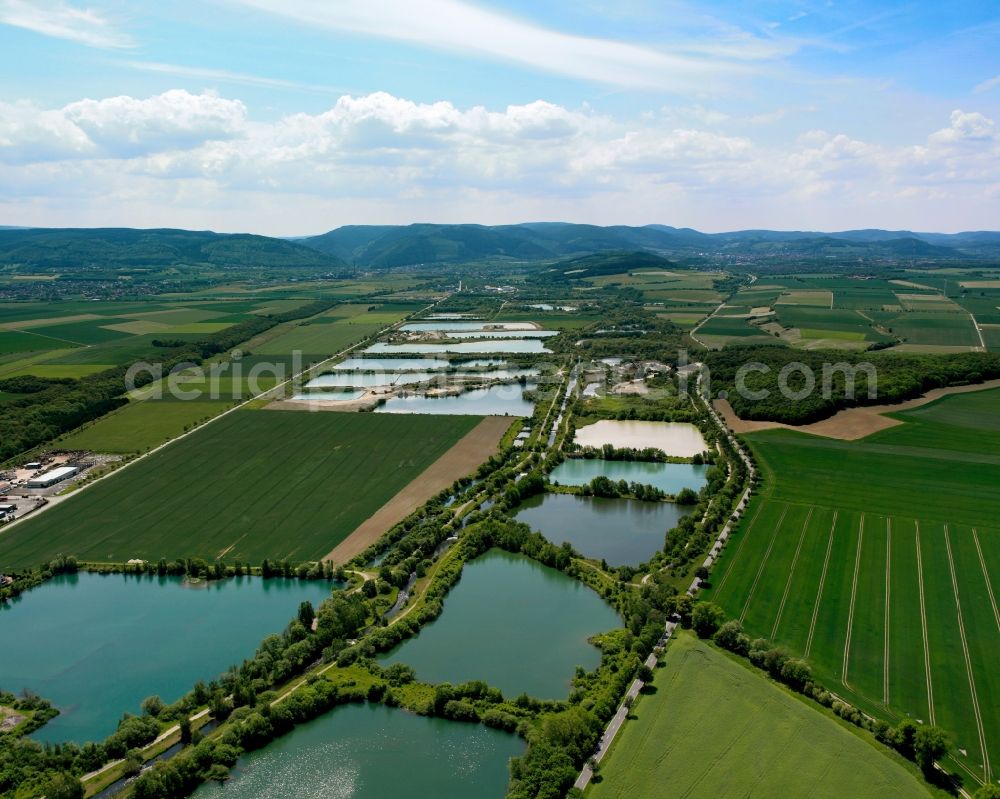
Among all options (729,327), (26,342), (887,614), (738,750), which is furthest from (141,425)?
(729,327)

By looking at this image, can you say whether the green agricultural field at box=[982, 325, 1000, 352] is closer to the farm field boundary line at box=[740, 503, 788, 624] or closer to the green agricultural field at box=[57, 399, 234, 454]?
the farm field boundary line at box=[740, 503, 788, 624]

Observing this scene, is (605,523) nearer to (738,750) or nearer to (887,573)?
(887,573)

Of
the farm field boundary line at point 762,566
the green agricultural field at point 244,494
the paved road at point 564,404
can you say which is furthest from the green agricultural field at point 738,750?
the paved road at point 564,404

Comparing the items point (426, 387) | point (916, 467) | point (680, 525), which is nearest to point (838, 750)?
point (680, 525)

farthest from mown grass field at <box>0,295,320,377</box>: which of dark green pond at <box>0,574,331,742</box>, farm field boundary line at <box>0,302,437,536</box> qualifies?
dark green pond at <box>0,574,331,742</box>

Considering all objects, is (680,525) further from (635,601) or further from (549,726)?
(549,726)
